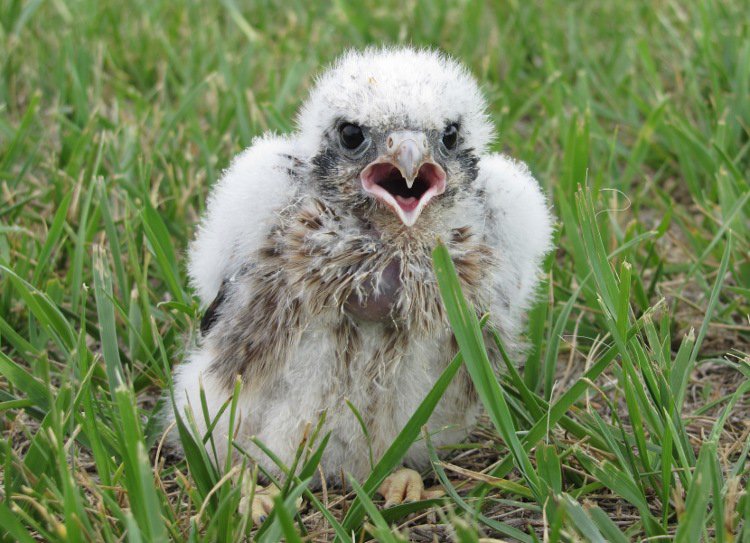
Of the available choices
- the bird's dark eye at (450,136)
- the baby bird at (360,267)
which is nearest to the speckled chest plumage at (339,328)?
the baby bird at (360,267)

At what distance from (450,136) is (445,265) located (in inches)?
24.3

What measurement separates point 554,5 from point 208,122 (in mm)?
2364

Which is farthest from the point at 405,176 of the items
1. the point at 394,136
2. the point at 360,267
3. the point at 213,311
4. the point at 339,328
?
the point at 213,311

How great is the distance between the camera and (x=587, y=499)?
2295 millimetres

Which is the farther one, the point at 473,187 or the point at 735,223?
the point at 735,223

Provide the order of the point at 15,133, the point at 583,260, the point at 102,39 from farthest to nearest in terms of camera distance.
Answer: the point at 102,39 → the point at 15,133 → the point at 583,260

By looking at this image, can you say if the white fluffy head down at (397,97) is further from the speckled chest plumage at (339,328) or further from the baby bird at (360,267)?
the speckled chest plumage at (339,328)

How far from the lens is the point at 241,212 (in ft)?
8.20

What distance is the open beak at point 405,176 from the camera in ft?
7.32

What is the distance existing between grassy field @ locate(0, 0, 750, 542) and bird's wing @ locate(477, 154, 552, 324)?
16 cm

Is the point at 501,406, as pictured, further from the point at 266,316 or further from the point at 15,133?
the point at 15,133

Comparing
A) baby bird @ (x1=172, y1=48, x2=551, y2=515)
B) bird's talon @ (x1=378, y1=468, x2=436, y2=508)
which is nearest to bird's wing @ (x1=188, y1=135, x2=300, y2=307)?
baby bird @ (x1=172, y1=48, x2=551, y2=515)

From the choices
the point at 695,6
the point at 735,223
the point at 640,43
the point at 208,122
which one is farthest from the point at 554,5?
the point at 735,223

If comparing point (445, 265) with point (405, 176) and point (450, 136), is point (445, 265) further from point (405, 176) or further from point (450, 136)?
point (450, 136)
